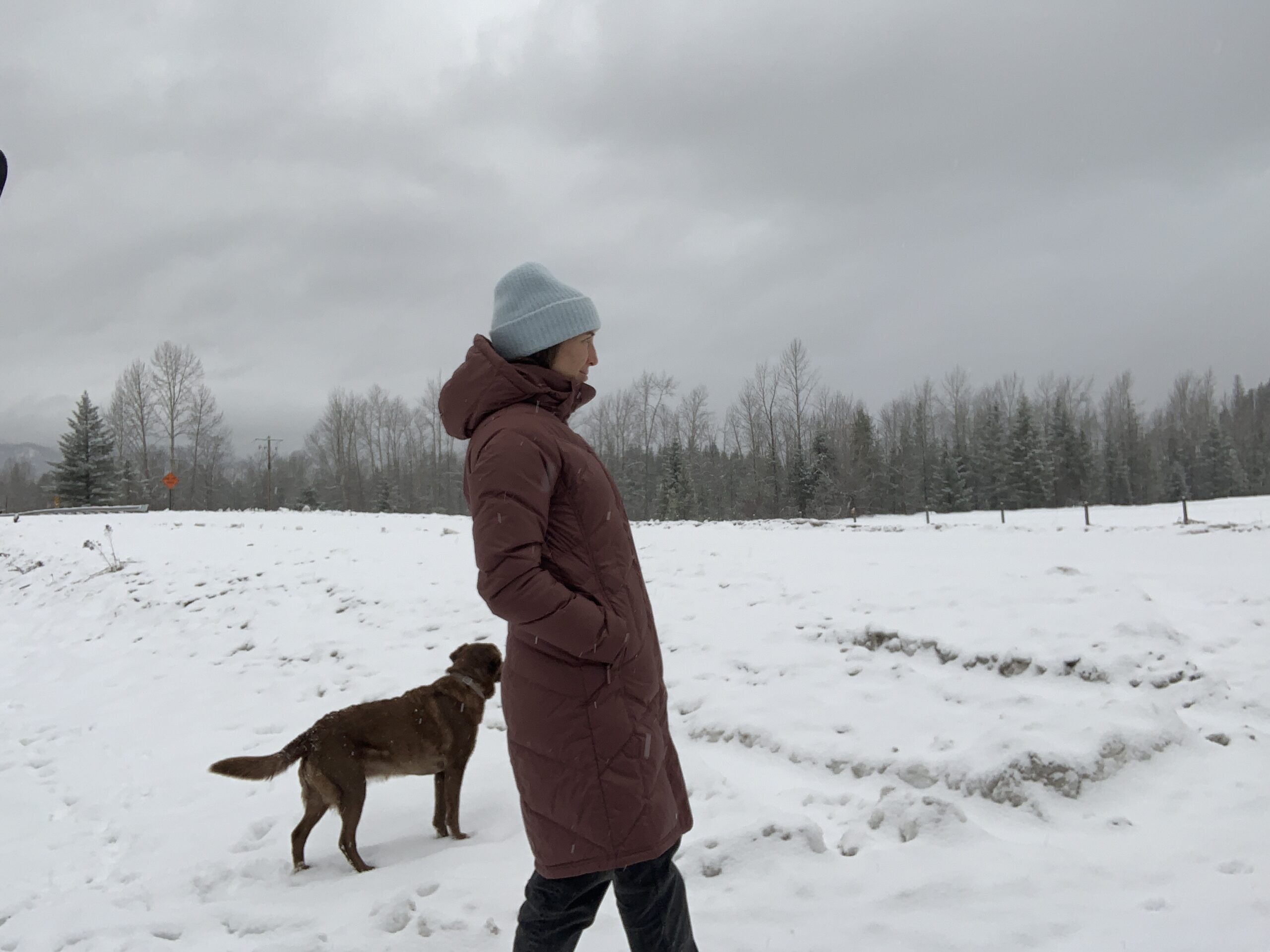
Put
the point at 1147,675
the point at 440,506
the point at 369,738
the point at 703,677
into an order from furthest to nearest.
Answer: the point at 440,506
the point at 703,677
the point at 1147,675
the point at 369,738

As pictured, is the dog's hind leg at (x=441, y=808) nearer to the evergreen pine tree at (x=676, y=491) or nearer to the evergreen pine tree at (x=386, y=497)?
the evergreen pine tree at (x=676, y=491)

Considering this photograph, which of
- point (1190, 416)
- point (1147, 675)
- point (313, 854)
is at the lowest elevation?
point (313, 854)

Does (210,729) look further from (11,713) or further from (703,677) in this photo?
(703,677)

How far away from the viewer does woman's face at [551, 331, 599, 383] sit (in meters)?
2.28

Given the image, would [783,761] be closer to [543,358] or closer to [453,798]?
[453,798]

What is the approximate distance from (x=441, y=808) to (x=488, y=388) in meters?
3.24

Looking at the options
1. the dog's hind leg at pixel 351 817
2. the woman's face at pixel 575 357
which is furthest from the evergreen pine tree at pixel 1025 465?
the woman's face at pixel 575 357

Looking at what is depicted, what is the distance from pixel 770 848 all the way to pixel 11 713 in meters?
7.97

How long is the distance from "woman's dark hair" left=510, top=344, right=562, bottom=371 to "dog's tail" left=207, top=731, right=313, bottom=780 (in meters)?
2.80

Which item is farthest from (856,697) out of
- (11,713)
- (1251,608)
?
(11,713)

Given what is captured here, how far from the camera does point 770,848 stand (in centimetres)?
359

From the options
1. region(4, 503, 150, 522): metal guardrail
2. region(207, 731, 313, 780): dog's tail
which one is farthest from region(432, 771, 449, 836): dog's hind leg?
region(4, 503, 150, 522): metal guardrail

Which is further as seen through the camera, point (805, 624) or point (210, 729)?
point (805, 624)

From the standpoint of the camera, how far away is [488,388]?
6.93ft
